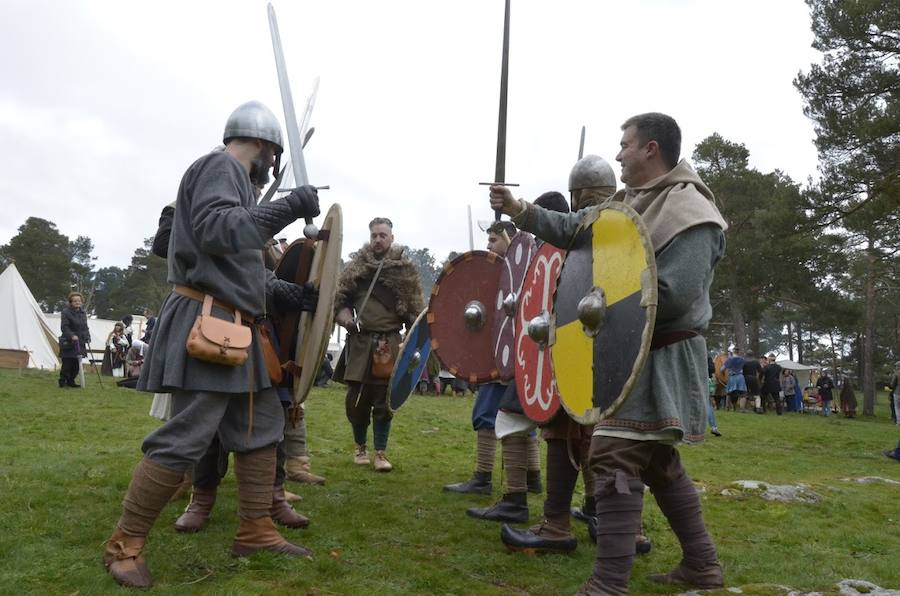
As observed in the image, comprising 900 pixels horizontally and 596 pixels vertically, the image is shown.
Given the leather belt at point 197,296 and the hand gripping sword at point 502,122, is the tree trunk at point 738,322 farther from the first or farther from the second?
the leather belt at point 197,296

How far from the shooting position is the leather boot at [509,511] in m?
3.74

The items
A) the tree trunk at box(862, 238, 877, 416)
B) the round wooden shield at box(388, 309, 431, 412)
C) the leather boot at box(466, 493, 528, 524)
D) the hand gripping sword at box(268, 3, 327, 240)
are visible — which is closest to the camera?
the hand gripping sword at box(268, 3, 327, 240)

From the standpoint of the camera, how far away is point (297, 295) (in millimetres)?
3270

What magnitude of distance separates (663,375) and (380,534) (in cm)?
158

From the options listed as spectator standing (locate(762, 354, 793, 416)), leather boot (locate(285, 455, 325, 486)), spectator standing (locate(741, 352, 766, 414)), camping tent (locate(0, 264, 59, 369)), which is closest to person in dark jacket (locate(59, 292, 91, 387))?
camping tent (locate(0, 264, 59, 369))

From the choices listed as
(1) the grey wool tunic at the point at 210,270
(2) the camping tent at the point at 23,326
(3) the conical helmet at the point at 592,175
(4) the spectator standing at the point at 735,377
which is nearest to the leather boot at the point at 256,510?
(1) the grey wool tunic at the point at 210,270

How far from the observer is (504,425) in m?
Answer: 3.64

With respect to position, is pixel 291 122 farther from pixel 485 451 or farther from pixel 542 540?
pixel 485 451

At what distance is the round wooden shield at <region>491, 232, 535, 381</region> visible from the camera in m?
3.76

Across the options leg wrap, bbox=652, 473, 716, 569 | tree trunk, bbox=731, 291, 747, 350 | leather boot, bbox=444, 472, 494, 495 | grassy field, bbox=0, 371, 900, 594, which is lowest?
grassy field, bbox=0, 371, 900, 594

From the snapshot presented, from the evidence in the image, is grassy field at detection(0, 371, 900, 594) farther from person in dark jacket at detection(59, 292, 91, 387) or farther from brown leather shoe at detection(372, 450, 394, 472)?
person in dark jacket at detection(59, 292, 91, 387)

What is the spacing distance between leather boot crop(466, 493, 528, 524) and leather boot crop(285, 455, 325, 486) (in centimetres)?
118

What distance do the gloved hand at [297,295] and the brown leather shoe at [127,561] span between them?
3.75 ft

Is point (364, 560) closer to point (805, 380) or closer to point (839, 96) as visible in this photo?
point (839, 96)
